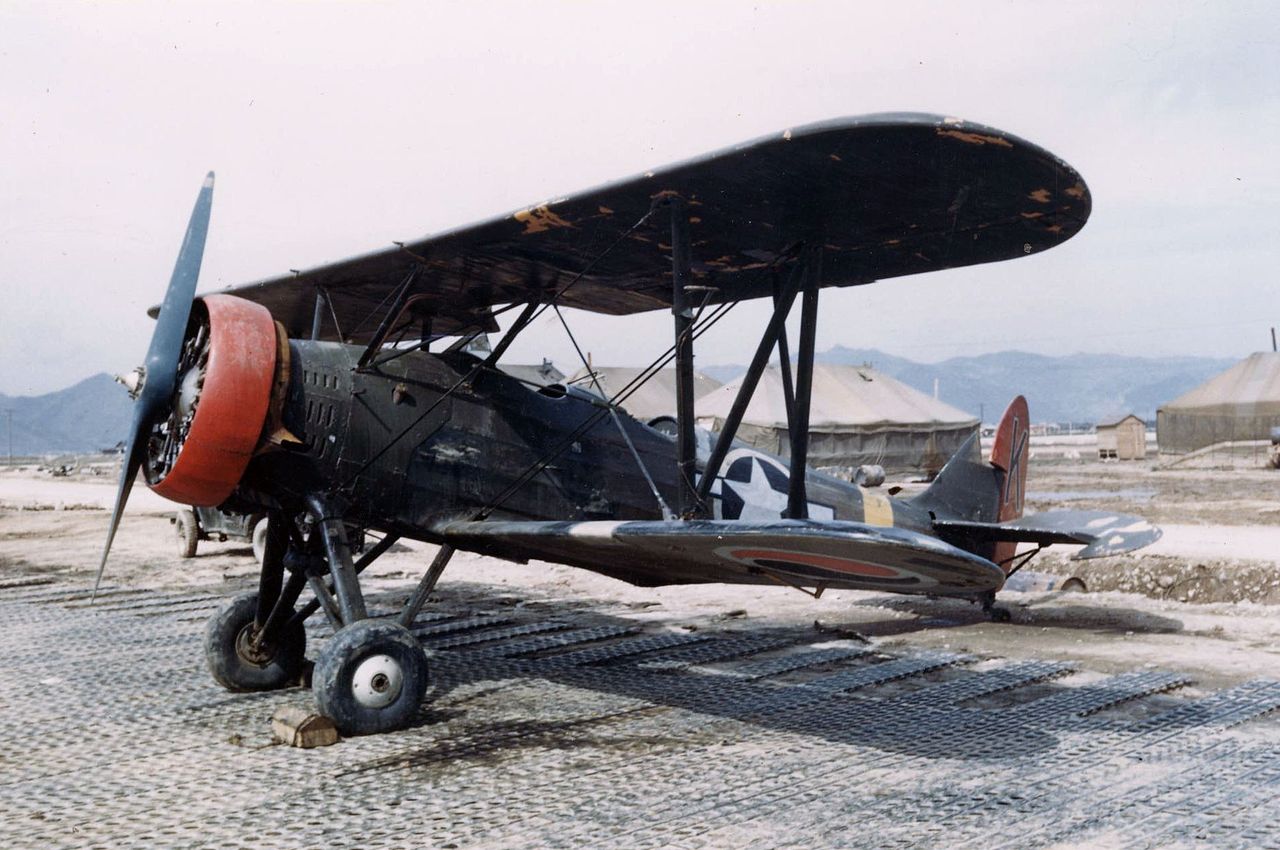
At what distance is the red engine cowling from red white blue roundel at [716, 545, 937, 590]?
8.01 feet

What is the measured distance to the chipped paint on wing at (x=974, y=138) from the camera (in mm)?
3967

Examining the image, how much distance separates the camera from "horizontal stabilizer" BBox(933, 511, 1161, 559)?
6.76 m

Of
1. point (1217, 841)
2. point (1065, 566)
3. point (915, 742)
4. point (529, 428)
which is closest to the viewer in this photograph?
point (1217, 841)

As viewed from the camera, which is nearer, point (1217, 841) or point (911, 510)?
point (1217, 841)

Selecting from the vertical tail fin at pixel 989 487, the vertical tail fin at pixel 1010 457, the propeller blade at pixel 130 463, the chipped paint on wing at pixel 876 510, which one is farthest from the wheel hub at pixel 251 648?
the vertical tail fin at pixel 1010 457

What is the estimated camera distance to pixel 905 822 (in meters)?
3.64

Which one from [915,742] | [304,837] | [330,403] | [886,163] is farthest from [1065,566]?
[304,837]

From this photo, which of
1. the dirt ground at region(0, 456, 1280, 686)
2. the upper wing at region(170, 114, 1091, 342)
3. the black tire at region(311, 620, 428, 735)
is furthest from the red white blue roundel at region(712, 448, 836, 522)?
the black tire at region(311, 620, 428, 735)

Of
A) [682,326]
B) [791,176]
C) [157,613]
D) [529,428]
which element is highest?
[791,176]

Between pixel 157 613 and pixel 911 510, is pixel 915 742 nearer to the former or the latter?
pixel 911 510

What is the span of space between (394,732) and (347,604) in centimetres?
70

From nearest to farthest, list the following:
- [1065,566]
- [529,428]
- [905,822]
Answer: [905,822] → [529,428] → [1065,566]

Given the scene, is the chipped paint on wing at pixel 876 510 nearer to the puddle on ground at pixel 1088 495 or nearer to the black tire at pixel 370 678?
the black tire at pixel 370 678

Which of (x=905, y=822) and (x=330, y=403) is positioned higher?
(x=330, y=403)
